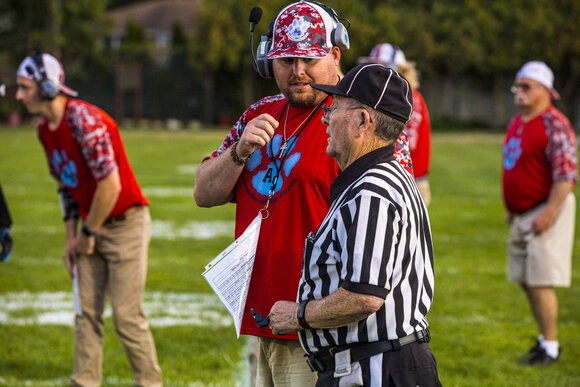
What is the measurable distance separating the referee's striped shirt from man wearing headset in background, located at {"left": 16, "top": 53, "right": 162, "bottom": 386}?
2644 millimetres

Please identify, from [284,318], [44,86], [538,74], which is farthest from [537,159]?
[284,318]

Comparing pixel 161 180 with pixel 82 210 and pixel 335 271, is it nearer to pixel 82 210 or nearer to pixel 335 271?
pixel 82 210

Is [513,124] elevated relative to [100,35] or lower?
elevated

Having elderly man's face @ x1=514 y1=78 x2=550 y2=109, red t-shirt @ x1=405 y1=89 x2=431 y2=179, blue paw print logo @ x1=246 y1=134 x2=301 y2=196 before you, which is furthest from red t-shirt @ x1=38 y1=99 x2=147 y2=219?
elderly man's face @ x1=514 y1=78 x2=550 y2=109

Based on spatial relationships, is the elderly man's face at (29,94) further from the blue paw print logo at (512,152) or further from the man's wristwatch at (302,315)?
the blue paw print logo at (512,152)

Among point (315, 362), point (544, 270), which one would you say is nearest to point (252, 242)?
point (315, 362)

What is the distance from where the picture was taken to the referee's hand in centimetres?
320

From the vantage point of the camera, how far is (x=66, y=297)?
9.21 m

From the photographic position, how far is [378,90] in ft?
10.2

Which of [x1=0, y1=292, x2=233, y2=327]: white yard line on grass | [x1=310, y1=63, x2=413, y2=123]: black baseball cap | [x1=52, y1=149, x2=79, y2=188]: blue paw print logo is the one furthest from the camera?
[x1=0, y1=292, x2=233, y2=327]: white yard line on grass

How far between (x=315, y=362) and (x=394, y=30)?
47.6 meters

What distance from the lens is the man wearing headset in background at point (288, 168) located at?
12.0 feet

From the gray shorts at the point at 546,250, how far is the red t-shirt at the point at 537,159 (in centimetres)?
15

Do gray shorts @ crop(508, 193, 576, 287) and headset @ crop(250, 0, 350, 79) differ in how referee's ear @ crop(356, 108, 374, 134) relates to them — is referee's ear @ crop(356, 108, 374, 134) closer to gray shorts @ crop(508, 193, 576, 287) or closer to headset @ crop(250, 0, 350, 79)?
headset @ crop(250, 0, 350, 79)
